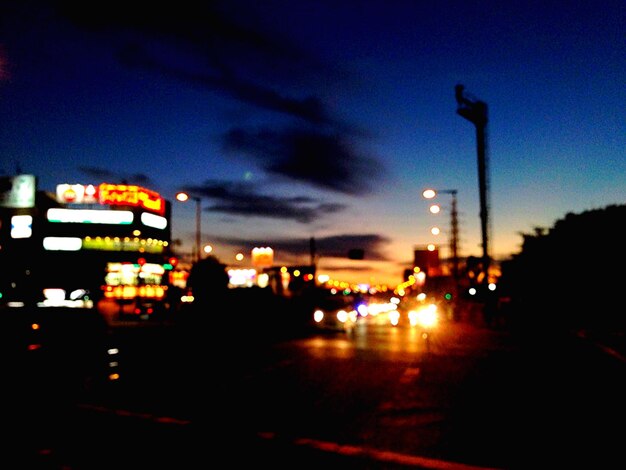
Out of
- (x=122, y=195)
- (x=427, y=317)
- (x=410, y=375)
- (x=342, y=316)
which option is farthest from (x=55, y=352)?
(x=122, y=195)

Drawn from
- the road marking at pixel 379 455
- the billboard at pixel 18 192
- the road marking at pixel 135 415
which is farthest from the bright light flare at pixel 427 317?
the billboard at pixel 18 192

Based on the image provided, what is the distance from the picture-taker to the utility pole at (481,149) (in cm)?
4653

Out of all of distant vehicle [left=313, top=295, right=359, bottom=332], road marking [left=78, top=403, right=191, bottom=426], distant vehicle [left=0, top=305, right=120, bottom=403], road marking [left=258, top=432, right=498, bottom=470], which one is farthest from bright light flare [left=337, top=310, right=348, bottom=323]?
road marking [left=258, top=432, right=498, bottom=470]

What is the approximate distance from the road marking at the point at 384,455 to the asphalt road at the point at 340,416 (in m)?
0.02

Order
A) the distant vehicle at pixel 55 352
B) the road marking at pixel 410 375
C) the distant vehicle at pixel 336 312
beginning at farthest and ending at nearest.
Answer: the distant vehicle at pixel 336 312
the road marking at pixel 410 375
the distant vehicle at pixel 55 352

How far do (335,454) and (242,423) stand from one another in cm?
217

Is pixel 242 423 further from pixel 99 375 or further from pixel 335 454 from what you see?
pixel 99 375

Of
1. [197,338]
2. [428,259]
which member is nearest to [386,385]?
[197,338]

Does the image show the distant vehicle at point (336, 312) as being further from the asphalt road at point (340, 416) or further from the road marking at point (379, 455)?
the road marking at point (379, 455)

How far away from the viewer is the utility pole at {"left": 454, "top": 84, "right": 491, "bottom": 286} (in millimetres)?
46531

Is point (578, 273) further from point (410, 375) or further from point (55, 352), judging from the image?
point (55, 352)

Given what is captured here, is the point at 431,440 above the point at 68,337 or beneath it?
beneath

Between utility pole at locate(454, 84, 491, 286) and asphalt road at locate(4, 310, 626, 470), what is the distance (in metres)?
27.7

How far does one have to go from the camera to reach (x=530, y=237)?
175 feet
